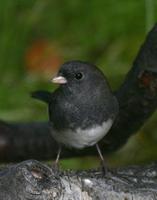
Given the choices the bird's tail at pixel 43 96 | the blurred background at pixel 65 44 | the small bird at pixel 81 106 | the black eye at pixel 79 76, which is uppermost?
the black eye at pixel 79 76

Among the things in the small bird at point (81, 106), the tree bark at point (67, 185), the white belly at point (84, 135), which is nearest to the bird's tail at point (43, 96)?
the small bird at point (81, 106)

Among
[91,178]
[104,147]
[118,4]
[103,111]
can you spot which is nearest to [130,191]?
[91,178]

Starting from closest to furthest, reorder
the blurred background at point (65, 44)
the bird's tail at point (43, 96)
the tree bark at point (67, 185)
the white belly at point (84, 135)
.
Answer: the tree bark at point (67, 185), the white belly at point (84, 135), the bird's tail at point (43, 96), the blurred background at point (65, 44)

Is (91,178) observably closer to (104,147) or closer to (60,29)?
(104,147)

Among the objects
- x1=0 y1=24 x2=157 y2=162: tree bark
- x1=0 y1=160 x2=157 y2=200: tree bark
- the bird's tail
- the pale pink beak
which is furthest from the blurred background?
x1=0 y1=160 x2=157 y2=200: tree bark

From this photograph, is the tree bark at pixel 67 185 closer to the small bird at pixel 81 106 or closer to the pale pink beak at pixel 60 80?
the small bird at pixel 81 106

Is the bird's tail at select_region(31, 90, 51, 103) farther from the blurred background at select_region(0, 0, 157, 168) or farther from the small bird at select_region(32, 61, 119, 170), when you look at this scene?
the blurred background at select_region(0, 0, 157, 168)
